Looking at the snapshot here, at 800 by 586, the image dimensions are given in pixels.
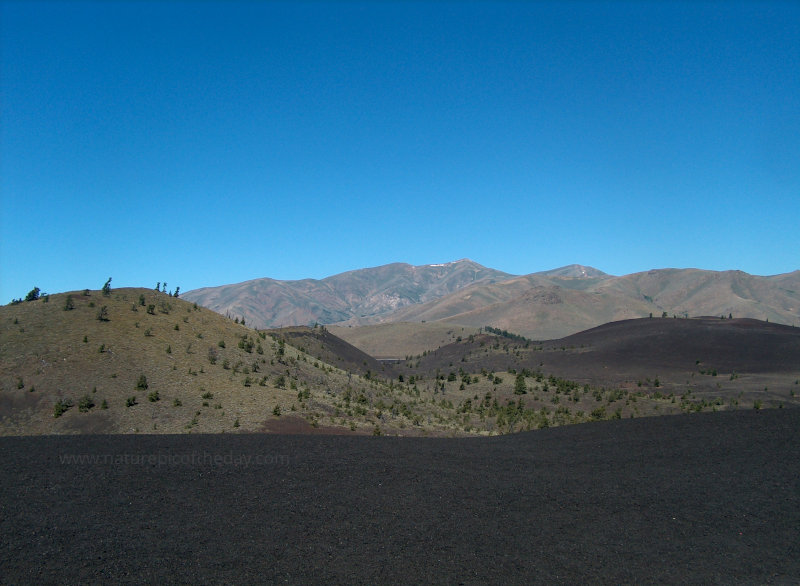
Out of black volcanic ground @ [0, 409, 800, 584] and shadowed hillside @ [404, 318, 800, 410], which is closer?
black volcanic ground @ [0, 409, 800, 584]

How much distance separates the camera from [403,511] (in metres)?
11.3

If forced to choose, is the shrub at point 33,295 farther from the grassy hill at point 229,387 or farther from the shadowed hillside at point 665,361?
the shadowed hillside at point 665,361

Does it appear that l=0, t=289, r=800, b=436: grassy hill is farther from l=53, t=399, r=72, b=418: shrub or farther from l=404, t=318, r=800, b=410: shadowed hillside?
l=404, t=318, r=800, b=410: shadowed hillside

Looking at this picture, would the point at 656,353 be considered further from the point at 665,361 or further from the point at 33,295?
the point at 33,295

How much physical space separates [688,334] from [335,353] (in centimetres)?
4202

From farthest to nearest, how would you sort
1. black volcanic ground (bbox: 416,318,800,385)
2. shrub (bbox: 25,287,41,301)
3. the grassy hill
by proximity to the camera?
black volcanic ground (bbox: 416,318,800,385)
shrub (bbox: 25,287,41,301)
the grassy hill

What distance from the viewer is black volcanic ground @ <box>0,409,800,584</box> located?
8727 mm

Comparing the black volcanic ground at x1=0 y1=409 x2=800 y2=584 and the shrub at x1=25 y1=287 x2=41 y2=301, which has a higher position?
the shrub at x1=25 y1=287 x2=41 y2=301

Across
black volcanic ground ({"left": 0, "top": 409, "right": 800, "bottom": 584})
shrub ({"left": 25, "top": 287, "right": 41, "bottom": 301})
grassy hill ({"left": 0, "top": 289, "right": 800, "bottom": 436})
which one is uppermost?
shrub ({"left": 25, "top": 287, "right": 41, "bottom": 301})

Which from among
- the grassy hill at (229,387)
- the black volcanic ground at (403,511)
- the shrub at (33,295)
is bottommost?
the black volcanic ground at (403,511)

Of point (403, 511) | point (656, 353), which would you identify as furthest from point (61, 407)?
point (656, 353)

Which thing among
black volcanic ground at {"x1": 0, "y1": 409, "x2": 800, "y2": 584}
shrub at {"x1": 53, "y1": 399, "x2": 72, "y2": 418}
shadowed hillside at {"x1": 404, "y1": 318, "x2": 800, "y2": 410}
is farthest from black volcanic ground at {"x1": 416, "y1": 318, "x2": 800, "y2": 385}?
shrub at {"x1": 53, "y1": 399, "x2": 72, "y2": 418}

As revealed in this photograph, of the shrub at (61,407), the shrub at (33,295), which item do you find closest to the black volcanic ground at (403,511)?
the shrub at (61,407)

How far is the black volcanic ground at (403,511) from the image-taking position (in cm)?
873
